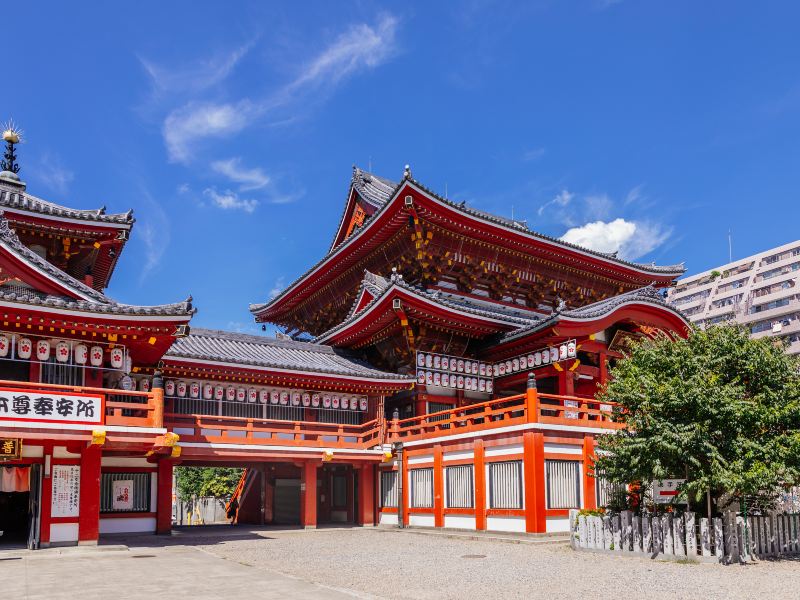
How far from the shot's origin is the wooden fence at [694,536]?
1703 cm

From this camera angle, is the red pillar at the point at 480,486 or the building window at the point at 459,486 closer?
the red pillar at the point at 480,486

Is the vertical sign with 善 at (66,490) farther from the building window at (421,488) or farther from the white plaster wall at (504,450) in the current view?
the white plaster wall at (504,450)

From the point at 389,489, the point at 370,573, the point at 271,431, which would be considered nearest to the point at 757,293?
the point at 389,489

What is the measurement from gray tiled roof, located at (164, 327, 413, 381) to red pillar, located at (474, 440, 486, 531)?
604 cm

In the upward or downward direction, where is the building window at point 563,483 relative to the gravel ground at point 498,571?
upward

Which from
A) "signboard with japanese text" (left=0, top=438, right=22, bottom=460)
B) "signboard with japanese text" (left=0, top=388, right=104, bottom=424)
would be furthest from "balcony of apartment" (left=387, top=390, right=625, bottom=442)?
"signboard with japanese text" (left=0, top=438, right=22, bottom=460)

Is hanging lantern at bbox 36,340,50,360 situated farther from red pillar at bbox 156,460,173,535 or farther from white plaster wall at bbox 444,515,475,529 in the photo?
white plaster wall at bbox 444,515,475,529

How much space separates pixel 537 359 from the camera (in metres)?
30.1

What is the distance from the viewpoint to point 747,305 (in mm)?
101000

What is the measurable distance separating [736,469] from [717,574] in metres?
2.59

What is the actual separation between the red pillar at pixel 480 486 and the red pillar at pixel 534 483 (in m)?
2.12

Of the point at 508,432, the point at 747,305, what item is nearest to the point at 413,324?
the point at 508,432

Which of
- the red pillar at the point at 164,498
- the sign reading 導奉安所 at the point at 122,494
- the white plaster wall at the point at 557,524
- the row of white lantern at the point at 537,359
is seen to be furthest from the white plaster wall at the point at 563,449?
the sign reading 導奉安所 at the point at 122,494

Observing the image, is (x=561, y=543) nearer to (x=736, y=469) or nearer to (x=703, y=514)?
(x=703, y=514)
